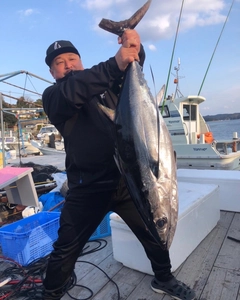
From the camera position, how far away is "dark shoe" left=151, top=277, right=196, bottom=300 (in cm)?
199

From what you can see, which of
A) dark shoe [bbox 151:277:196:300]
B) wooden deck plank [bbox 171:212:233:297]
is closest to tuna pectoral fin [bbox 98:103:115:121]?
dark shoe [bbox 151:277:196:300]

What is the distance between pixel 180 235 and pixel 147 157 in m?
1.31

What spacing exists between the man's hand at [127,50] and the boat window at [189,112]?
9561 mm

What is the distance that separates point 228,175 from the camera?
12.6 ft

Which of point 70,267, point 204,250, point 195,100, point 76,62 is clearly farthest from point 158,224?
point 195,100

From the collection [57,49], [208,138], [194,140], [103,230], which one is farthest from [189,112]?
[57,49]

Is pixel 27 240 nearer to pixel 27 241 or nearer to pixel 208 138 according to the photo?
pixel 27 241

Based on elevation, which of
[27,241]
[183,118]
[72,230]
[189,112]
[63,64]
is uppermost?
[189,112]

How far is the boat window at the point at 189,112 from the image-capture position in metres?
10.8

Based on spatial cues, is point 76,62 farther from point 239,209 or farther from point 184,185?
point 239,209

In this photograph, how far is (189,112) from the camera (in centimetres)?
1083

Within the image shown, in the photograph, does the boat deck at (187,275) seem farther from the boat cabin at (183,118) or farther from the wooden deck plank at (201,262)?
the boat cabin at (183,118)

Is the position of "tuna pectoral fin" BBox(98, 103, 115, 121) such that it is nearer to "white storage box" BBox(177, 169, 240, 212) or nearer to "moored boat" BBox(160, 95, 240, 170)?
"white storage box" BBox(177, 169, 240, 212)

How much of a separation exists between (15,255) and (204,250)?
194 cm
